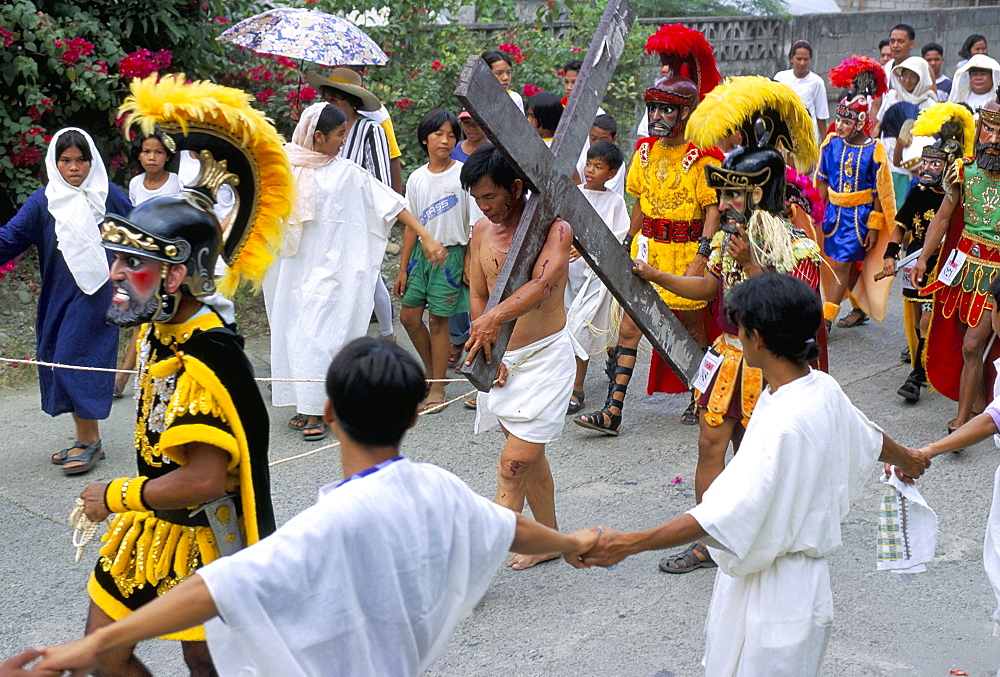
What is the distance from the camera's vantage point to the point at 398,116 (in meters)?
10.3

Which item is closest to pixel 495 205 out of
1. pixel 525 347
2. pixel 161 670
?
pixel 525 347

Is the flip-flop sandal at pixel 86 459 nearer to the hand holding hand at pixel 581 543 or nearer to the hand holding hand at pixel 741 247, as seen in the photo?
the hand holding hand at pixel 741 247

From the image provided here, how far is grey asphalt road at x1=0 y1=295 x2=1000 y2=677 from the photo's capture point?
13.7ft

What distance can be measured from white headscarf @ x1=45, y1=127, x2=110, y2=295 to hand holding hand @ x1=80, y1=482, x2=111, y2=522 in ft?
9.37

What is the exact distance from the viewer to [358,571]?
2.26m

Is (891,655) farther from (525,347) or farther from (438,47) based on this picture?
(438,47)

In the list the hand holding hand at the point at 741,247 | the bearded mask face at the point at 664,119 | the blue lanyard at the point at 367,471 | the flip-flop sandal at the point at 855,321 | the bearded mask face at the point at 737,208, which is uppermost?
the bearded mask face at the point at 664,119

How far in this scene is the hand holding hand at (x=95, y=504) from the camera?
3.00m

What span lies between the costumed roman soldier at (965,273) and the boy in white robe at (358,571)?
4711 millimetres

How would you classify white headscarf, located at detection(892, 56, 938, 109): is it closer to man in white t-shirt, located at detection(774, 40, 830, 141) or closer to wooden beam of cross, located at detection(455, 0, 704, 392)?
man in white t-shirt, located at detection(774, 40, 830, 141)

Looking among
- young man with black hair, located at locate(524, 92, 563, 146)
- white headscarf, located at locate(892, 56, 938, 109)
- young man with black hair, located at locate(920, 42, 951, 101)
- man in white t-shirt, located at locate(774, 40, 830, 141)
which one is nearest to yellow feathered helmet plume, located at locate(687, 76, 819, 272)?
young man with black hair, located at locate(524, 92, 563, 146)

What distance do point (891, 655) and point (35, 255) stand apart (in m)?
7.19

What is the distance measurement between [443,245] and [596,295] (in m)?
1.01

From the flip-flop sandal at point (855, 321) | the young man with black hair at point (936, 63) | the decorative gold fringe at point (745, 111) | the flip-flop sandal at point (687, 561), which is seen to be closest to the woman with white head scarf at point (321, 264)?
the decorative gold fringe at point (745, 111)
